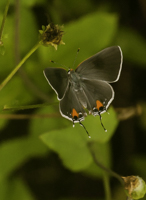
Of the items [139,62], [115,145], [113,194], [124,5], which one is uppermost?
[124,5]

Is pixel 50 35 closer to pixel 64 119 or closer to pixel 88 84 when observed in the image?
pixel 88 84

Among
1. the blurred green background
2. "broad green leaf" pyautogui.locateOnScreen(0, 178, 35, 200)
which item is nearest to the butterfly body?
the blurred green background

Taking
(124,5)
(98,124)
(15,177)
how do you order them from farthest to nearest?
(124,5), (15,177), (98,124)

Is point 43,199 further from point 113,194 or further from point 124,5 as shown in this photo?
point 124,5

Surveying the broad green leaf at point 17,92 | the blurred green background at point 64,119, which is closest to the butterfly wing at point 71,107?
the blurred green background at point 64,119

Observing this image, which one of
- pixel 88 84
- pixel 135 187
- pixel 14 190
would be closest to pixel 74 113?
pixel 88 84

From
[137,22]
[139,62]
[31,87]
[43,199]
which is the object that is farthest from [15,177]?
[137,22]

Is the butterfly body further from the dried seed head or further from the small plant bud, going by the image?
the small plant bud
